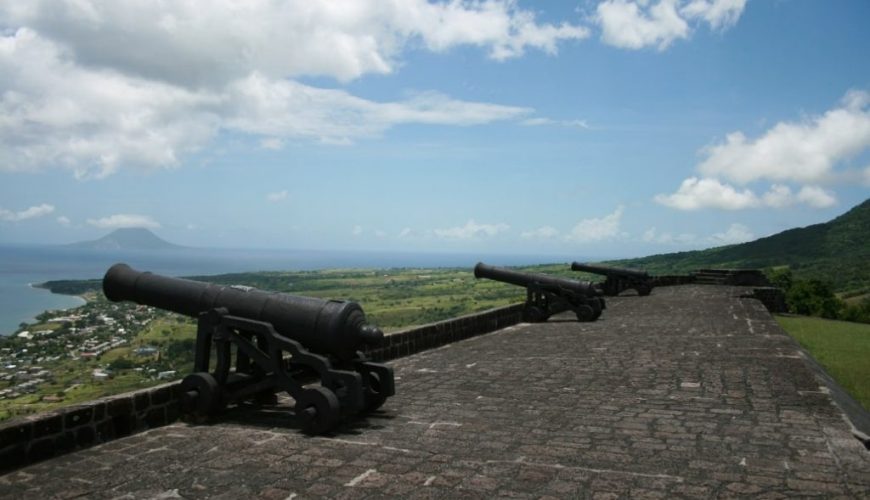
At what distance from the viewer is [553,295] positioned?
16578 mm

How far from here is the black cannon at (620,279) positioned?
25062 millimetres

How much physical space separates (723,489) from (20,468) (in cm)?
486

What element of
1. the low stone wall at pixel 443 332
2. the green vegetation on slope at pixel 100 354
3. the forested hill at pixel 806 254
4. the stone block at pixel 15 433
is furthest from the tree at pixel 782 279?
the stone block at pixel 15 433

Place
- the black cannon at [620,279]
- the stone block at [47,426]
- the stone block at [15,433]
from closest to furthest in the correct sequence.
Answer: the stone block at [15,433], the stone block at [47,426], the black cannon at [620,279]

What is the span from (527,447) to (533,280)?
1148cm

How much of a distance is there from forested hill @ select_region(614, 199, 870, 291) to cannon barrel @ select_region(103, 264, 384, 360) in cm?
5726

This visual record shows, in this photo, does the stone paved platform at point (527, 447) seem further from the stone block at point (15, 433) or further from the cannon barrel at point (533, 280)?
the cannon barrel at point (533, 280)

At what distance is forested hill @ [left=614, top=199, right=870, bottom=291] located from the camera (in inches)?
2446

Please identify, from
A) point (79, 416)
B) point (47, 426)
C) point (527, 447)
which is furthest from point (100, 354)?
point (527, 447)

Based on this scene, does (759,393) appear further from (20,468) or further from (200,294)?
(20,468)

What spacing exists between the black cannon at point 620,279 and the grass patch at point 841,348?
4.79 metres

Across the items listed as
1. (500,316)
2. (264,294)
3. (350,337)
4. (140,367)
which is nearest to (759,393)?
(350,337)

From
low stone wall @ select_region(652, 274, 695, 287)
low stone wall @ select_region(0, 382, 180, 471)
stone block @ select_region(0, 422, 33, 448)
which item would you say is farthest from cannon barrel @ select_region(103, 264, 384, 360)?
low stone wall @ select_region(652, 274, 695, 287)

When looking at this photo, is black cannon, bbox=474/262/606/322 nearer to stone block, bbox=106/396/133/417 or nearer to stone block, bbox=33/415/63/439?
stone block, bbox=106/396/133/417
